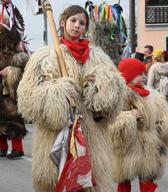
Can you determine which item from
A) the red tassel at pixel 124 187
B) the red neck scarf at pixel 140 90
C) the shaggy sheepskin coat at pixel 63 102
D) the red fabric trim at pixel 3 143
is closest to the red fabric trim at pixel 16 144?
the red fabric trim at pixel 3 143

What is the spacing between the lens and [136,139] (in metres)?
5.26

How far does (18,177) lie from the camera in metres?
7.36

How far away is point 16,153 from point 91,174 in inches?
182

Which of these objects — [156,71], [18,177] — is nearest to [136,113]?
[18,177]

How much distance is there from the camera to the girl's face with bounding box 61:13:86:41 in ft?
13.8

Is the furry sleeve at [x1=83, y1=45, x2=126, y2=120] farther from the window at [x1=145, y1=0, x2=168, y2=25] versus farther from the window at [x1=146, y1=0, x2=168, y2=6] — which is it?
the window at [x1=146, y1=0, x2=168, y2=6]

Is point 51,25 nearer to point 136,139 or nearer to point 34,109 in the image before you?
point 34,109

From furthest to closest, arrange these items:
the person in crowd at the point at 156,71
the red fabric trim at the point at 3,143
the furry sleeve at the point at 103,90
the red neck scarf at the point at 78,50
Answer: the person in crowd at the point at 156,71
the red fabric trim at the point at 3,143
the red neck scarf at the point at 78,50
the furry sleeve at the point at 103,90

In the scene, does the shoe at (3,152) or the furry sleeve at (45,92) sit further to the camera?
the shoe at (3,152)

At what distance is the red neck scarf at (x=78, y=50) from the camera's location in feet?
13.7

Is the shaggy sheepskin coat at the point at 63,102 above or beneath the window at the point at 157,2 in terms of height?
above

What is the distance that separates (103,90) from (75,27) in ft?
1.69

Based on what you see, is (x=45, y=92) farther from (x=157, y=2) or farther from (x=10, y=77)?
(x=157, y=2)

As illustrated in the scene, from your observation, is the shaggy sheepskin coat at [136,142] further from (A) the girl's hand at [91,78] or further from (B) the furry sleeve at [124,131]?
(A) the girl's hand at [91,78]
